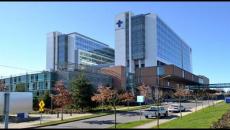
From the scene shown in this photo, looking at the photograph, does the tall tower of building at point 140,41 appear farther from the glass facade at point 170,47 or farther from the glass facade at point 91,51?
the glass facade at point 91,51

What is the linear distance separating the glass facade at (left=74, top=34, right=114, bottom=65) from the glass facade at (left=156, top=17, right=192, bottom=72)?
38.7 m

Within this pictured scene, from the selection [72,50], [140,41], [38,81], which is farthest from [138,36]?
[38,81]

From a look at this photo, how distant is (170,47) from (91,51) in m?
42.6

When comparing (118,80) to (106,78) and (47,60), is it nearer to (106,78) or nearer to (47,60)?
(106,78)

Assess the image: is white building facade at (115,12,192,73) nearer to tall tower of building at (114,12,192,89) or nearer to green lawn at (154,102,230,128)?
tall tower of building at (114,12,192,89)

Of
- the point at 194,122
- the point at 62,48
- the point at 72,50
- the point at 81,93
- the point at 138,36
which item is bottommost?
the point at 194,122

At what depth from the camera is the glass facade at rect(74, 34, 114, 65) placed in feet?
544


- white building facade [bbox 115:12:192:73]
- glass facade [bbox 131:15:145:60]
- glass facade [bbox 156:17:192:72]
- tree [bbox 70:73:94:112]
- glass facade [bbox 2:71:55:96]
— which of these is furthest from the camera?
glass facade [bbox 156:17:192:72]

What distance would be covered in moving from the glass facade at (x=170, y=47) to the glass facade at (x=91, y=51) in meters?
38.7

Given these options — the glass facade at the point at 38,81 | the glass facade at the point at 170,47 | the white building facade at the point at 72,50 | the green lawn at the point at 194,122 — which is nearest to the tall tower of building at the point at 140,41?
the glass facade at the point at 170,47

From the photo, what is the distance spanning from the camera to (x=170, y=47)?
14950cm

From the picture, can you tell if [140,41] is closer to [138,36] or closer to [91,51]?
[138,36]

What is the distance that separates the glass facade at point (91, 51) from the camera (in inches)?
6531

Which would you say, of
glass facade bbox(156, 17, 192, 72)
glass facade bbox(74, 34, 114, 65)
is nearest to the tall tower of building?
glass facade bbox(156, 17, 192, 72)
